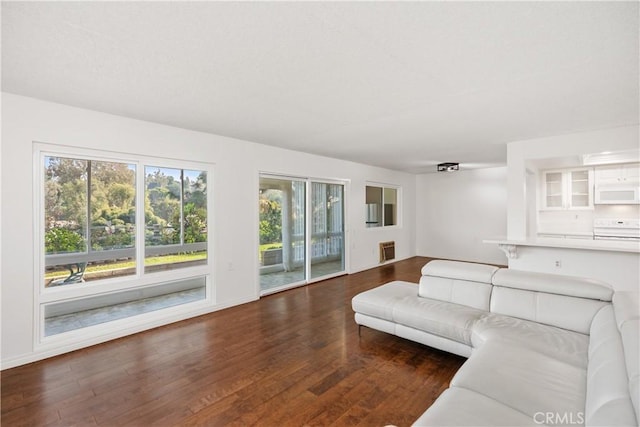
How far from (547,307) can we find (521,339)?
0.59 metres

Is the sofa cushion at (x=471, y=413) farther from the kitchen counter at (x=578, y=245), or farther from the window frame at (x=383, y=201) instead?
the window frame at (x=383, y=201)

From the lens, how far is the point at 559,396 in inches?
59.8

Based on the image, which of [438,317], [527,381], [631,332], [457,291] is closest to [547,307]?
[457,291]

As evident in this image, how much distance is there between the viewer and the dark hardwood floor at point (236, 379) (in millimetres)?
2016

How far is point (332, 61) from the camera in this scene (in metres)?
2.06

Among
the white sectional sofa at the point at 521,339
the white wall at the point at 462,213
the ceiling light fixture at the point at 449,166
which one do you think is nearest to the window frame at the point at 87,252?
the white sectional sofa at the point at 521,339

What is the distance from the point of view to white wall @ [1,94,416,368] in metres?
2.66

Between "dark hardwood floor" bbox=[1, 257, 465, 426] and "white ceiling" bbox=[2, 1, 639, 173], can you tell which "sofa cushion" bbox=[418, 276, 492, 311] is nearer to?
"dark hardwood floor" bbox=[1, 257, 465, 426]

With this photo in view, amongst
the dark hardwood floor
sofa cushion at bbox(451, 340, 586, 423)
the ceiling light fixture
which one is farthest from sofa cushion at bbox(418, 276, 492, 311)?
the ceiling light fixture

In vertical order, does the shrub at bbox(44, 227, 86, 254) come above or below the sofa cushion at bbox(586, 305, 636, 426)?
above

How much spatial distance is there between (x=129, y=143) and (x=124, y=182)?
0.45 metres

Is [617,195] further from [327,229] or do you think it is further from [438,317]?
[327,229]

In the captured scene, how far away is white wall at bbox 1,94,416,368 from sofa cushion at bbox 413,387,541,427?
3.31 metres

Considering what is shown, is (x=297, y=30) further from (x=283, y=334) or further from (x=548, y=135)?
(x=548, y=135)
